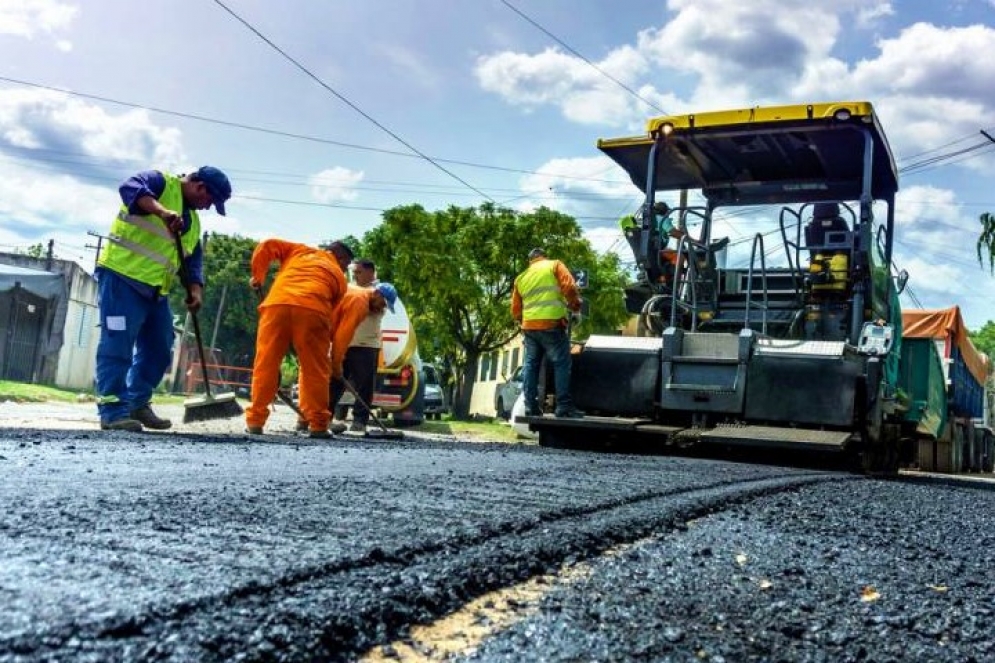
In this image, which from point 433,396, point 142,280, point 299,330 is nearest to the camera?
point 142,280

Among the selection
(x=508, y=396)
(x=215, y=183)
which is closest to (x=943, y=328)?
(x=215, y=183)

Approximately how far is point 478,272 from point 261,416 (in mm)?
16431

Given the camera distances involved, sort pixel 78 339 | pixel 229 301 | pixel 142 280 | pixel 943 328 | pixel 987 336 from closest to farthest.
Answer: pixel 142 280
pixel 943 328
pixel 78 339
pixel 229 301
pixel 987 336

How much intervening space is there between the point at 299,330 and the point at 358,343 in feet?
5.24

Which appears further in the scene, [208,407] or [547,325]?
[547,325]

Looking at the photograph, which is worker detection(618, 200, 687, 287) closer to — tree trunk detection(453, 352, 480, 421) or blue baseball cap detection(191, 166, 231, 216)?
blue baseball cap detection(191, 166, 231, 216)

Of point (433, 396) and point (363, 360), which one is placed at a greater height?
point (363, 360)

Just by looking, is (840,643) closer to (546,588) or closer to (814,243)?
(546,588)

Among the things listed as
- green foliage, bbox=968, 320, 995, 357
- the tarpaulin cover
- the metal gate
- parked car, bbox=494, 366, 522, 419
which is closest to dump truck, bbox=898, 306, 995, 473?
the tarpaulin cover

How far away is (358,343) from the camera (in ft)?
25.6

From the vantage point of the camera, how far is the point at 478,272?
2227 centimetres

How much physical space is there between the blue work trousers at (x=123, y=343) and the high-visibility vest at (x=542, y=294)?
2868mm

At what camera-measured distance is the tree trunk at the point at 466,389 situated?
71.4 feet

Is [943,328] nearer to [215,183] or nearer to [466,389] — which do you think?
[215,183]
